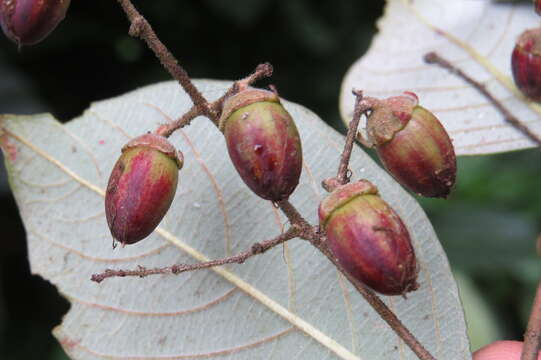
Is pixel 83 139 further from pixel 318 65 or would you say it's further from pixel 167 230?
pixel 318 65

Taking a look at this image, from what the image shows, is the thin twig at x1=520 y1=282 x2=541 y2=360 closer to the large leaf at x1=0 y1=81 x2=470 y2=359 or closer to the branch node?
the large leaf at x1=0 y1=81 x2=470 y2=359

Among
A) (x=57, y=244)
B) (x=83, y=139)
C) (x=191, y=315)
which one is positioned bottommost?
(x=191, y=315)

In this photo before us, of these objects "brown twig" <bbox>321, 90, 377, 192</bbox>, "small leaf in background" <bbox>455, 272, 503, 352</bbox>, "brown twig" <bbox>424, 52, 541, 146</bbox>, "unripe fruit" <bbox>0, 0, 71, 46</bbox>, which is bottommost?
"small leaf in background" <bbox>455, 272, 503, 352</bbox>

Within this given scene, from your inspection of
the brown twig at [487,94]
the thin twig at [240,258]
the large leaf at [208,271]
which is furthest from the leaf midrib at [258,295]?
the brown twig at [487,94]

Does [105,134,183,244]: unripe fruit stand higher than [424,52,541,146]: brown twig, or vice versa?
[105,134,183,244]: unripe fruit

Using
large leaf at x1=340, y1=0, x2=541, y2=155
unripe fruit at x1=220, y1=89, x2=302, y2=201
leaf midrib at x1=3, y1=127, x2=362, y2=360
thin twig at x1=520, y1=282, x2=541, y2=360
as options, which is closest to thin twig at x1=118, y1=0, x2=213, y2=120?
unripe fruit at x1=220, y1=89, x2=302, y2=201

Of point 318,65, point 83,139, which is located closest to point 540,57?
point 83,139

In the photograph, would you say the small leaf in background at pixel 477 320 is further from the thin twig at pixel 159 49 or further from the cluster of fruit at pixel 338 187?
the thin twig at pixel 159 49
